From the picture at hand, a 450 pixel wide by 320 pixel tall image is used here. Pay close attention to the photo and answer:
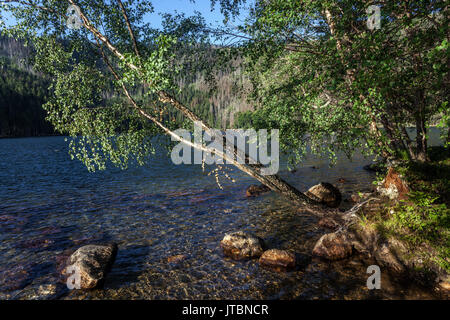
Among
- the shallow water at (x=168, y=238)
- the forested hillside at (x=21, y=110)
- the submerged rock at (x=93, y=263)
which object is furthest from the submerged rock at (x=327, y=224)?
the forested hillside at (x=21, y=110)

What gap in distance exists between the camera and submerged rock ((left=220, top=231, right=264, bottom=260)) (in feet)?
36.0

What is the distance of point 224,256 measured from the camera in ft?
36.6

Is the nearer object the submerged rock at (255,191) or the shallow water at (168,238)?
the shallow water at (168,238)

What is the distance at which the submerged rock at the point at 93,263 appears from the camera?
30.3 ft

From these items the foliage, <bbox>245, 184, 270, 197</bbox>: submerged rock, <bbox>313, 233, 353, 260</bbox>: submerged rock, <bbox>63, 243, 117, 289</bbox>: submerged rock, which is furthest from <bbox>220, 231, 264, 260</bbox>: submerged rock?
<bbox>245, 184, 270, 197</bbox>: submerged rock

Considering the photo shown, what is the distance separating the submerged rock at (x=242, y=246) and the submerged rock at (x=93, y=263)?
4.94m

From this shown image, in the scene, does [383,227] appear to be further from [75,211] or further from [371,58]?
[75,211]

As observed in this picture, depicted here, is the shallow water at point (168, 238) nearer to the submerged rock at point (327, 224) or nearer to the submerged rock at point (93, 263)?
the submerged rock at point (93, 263)

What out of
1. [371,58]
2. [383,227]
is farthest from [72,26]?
[383,227]

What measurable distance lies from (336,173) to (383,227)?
1940 centimetres

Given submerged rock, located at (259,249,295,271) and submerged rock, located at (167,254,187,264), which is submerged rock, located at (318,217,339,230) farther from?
submerged rock, located at (167,254,187,264)

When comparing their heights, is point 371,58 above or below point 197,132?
above

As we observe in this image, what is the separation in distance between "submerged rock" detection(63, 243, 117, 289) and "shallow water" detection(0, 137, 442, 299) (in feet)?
0.99

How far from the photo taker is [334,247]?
1066cm
